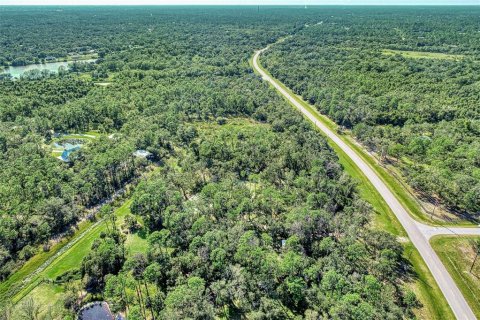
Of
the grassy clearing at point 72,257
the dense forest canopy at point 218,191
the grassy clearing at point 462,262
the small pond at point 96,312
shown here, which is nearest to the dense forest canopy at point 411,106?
the dense forest canopy at point 218,191

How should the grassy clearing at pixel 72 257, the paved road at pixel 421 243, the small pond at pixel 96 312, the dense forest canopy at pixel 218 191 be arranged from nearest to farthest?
the small pond at pixel 96 312, the dense forest canopy at pixel 218 191, the paved road at pixel 421 243, the grassy clearing at pixel 72 257

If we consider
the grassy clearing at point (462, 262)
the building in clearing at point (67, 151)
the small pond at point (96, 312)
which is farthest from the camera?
the building in clearing at point (67, 151)

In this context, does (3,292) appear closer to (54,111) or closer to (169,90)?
(54,111)

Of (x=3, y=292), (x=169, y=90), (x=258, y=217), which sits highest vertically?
(x=169, y=90)

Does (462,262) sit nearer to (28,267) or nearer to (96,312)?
(96,312)

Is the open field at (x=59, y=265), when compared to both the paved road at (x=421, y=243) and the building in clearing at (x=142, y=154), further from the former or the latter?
the paved road at (x=421, y=243)

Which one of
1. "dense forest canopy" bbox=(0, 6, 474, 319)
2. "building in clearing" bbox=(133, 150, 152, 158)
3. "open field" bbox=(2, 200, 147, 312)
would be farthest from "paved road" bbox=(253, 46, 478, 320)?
"building in clearing" bbox=(133, 150, 152, 158)

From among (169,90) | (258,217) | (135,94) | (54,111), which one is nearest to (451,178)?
(258,217)
